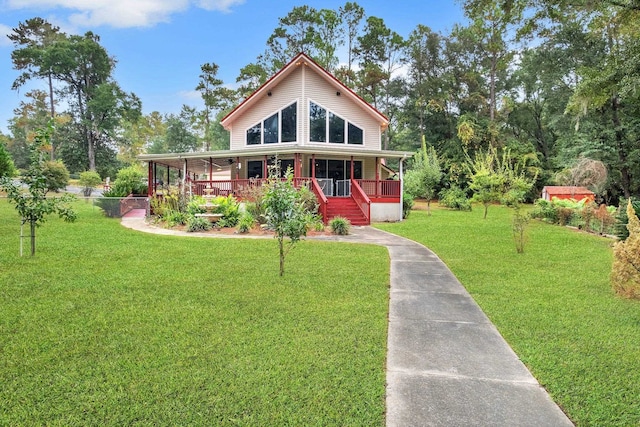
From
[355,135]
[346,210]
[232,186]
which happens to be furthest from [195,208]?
[355,135]

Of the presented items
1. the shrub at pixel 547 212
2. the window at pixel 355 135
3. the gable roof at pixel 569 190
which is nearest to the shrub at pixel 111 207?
the window at pixel 355 135

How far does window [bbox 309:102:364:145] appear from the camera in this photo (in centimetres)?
1905

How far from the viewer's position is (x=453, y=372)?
135 inches

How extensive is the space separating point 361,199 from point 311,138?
468 centimetres

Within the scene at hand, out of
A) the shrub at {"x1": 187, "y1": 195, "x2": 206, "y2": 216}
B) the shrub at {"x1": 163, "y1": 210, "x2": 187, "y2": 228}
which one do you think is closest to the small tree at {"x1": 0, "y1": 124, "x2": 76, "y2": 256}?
the shrub at {"x1": 187, "y1": 195, "x2": 206, "y2": 216}

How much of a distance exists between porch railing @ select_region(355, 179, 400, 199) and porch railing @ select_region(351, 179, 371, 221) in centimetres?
51

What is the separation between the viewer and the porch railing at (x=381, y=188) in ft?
57.3

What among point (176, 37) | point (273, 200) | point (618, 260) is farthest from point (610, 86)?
point (176, 37)

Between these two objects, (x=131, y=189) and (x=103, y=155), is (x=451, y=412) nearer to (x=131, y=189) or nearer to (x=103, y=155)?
(x=131, y=189)

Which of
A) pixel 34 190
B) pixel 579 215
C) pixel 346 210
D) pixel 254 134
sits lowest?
pixel 579 215

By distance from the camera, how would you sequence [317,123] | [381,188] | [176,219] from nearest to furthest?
[176,219] < [381,188] < [317,123]

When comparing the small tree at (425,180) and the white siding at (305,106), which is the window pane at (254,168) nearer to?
the white siding at (305,106)

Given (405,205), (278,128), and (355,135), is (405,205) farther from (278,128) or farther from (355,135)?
(278,128)

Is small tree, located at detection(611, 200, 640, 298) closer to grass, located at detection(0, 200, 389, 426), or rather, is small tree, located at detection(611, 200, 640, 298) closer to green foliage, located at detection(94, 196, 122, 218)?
grass, located at detection(0, 200, 389, 426)
